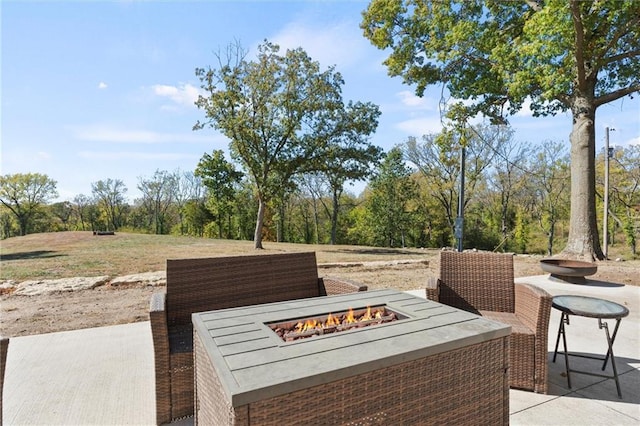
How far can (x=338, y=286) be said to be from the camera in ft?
7.96

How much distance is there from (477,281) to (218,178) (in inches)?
891

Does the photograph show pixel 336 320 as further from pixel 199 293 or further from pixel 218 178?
pixel 218 178

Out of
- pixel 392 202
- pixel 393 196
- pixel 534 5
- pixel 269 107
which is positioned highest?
pixel 534 5

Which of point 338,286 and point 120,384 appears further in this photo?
point 338,286

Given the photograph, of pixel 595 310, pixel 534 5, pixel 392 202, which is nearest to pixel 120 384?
pixel 595 310

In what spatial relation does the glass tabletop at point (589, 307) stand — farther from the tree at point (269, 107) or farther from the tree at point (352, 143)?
the tree at point (352, 143)

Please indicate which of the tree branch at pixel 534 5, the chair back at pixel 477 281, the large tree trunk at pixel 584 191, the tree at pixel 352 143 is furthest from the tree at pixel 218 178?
the chair back at pixel 477 281

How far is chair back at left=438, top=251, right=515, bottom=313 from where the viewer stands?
2480mm

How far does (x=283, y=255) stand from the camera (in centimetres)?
257

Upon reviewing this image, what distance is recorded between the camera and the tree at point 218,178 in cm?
2267

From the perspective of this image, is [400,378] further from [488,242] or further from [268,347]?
[488,242]

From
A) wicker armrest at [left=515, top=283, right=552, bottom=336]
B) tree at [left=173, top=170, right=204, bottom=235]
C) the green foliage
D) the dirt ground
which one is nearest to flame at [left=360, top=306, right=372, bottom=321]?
wicker armrest at [left=515, top=283, right=552, bottom=336]

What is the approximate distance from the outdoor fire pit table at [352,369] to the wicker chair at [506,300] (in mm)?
711

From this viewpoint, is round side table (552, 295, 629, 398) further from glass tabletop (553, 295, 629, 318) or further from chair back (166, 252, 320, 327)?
chair back (166, 252, 320, 327)
